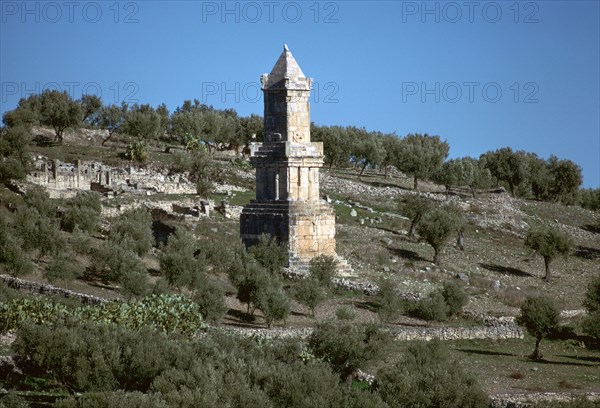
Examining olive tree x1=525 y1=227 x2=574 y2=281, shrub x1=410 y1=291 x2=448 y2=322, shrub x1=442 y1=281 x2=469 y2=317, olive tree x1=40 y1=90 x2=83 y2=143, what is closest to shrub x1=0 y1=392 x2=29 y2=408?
shrub x1=410 y1=291 x2=448 y2=322

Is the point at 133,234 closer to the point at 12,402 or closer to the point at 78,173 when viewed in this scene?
the point at 78,173

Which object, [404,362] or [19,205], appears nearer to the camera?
[404,362]

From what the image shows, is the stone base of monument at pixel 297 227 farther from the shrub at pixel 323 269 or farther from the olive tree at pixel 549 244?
the olive tree at pixel 549 244

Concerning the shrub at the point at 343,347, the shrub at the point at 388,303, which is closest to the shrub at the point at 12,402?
the shrub at the point at 343,347

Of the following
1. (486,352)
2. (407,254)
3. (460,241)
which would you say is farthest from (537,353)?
(460,241)

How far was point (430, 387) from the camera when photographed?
96.6 feet

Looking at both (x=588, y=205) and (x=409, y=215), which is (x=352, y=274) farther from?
(x=588, y=205)

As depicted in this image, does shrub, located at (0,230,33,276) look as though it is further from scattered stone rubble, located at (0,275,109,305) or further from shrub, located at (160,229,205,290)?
shrub, located at (160,229,205,290)

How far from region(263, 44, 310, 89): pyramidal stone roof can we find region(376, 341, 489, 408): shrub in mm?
22472

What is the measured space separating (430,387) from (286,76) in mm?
24190

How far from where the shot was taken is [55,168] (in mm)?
70938

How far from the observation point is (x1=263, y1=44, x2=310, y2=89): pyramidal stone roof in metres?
51.0

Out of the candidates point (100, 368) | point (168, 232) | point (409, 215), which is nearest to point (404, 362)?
point (100, 368)

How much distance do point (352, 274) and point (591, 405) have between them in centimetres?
2344
